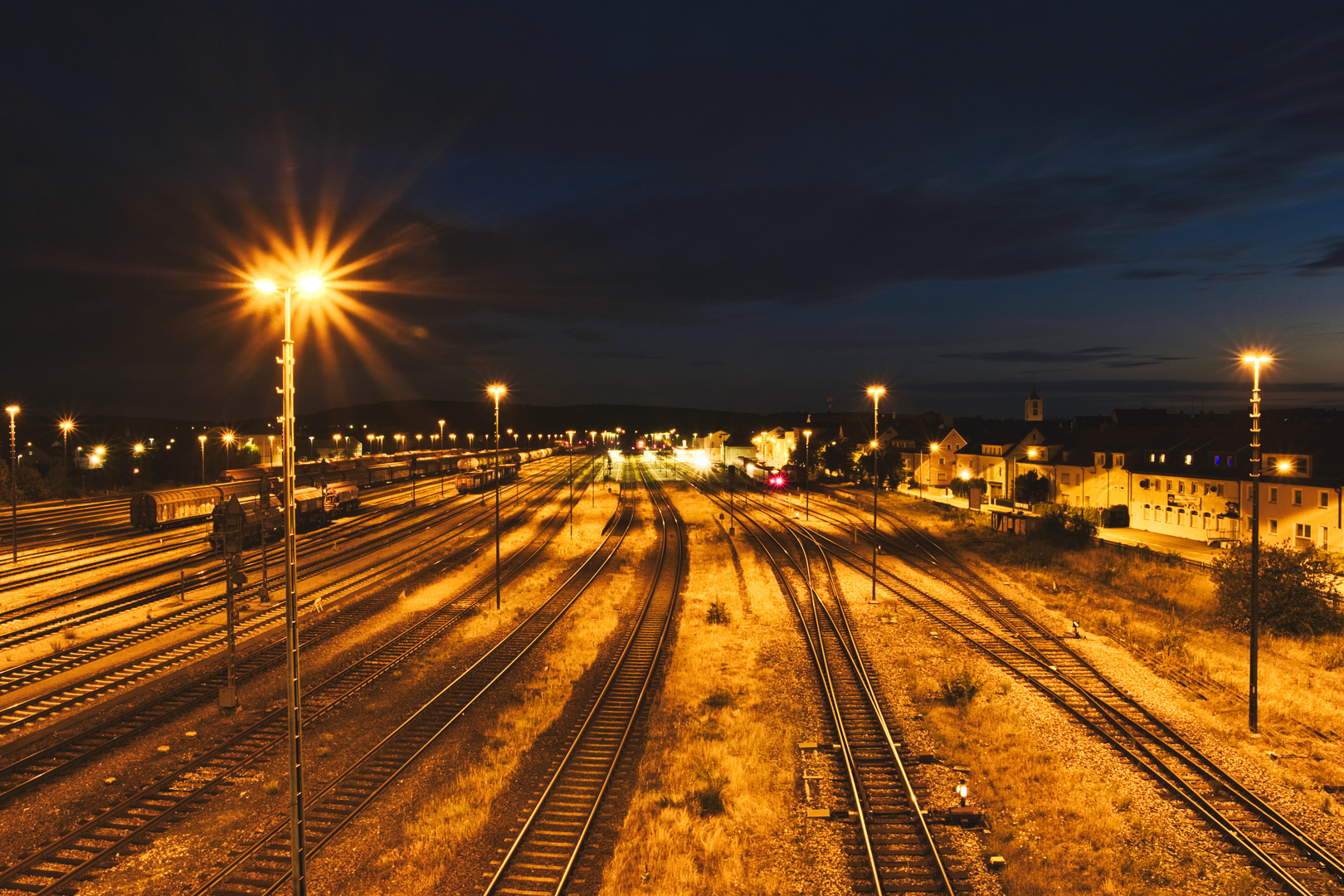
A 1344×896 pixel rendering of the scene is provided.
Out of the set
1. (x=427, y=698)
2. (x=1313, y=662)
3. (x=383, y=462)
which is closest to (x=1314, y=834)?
(x=1313, y=662)

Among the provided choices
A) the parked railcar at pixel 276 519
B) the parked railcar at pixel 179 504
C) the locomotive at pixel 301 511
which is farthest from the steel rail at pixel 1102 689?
the parked railcar at pixel 179 504

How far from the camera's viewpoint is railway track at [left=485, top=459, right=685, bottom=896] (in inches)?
457

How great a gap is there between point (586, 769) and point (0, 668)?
1961cm

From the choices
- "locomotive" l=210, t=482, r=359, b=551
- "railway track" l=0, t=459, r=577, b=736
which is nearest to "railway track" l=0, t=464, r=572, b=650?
"locomotive" l=210, t=482, r=359, b=551

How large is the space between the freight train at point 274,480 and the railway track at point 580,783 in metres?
15.2

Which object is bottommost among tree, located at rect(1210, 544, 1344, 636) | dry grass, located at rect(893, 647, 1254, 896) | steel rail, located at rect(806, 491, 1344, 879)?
dry grass, located at rect(893, 647, 1254, 896)

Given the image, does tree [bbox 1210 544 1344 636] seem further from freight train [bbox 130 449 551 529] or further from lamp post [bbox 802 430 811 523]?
freight train [bbox 130 449 551 529]

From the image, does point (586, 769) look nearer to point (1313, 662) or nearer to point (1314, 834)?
point (1314, 834)

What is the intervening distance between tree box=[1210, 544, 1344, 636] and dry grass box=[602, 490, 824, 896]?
53.5ft

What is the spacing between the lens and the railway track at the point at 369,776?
11.4 meters

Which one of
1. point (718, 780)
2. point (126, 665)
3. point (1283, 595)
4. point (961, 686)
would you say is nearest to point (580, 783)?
point (718, 780)

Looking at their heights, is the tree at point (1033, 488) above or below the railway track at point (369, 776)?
above

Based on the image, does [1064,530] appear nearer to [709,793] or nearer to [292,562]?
[709,793]

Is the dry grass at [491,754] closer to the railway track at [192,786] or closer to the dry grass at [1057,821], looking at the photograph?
the railway track at [192,786]
